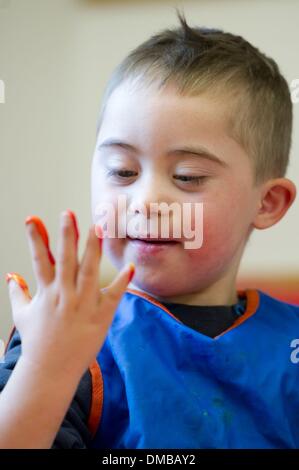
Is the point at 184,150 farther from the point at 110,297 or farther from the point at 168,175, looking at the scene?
the point at 110,297

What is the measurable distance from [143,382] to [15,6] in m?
0.97

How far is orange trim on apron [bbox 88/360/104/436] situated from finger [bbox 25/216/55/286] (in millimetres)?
215

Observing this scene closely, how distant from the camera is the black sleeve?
62 cm

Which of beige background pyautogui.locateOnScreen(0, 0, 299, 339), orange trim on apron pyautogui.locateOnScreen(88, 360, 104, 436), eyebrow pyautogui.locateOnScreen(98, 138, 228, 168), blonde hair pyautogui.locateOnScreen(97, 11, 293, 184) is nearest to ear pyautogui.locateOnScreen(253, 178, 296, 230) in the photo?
blonde hair pyautogui.locateOnScreen(97, 11, 293, 184)

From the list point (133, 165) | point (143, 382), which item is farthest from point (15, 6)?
point (143, 382)

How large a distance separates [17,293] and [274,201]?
18.8 inches

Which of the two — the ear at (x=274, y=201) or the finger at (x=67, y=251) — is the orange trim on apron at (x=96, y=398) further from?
the ear at (x=274, y=201)

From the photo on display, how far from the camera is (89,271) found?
53cm

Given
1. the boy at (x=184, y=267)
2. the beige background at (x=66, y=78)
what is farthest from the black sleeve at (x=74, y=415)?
the beige background at (x=66, y=78)

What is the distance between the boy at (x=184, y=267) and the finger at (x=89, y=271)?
7.5 inches

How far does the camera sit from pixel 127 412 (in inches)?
28.0

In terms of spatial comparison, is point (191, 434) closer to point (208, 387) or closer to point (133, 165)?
point (208, 387)

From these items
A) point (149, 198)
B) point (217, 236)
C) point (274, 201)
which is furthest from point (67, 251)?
point (274, 201)

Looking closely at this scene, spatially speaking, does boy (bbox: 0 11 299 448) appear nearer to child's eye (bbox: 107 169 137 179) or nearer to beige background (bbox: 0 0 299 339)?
child's eye (bbox: 107 169 137 179)
